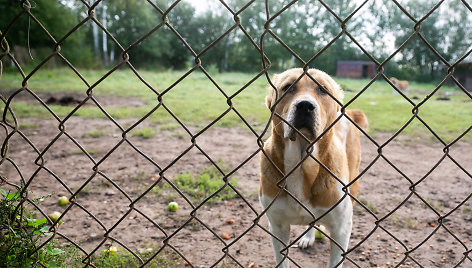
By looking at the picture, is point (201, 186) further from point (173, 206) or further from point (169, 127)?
point (169, 127)

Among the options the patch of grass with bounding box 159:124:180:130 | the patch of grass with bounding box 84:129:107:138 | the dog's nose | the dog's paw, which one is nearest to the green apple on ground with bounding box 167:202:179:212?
the dog's paw

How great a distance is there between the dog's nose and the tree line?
332 mm

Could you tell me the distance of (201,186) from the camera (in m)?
4.08

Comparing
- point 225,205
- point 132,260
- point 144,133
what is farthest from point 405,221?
point 144,133

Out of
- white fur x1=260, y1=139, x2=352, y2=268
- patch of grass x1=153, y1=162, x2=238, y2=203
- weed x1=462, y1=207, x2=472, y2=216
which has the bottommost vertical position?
white fur x1=260, y1=139, x2=352, y2=268

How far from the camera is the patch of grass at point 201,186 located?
3863 millimetres

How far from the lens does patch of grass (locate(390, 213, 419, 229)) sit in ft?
10.8

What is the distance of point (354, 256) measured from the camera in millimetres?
2791

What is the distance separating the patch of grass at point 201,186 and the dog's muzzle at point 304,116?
181cm

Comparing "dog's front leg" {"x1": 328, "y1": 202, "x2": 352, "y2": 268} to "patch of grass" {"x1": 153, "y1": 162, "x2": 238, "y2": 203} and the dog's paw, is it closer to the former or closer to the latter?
the dog's paw

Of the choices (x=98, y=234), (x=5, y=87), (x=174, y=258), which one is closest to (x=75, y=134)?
(x=98, y=234)

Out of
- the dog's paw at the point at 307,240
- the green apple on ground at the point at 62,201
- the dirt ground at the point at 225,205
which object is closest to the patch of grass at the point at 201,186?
the dirt ground at the point at 225,205

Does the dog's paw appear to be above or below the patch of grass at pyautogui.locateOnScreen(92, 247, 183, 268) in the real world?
above

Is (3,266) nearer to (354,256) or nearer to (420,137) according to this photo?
(354,256)
